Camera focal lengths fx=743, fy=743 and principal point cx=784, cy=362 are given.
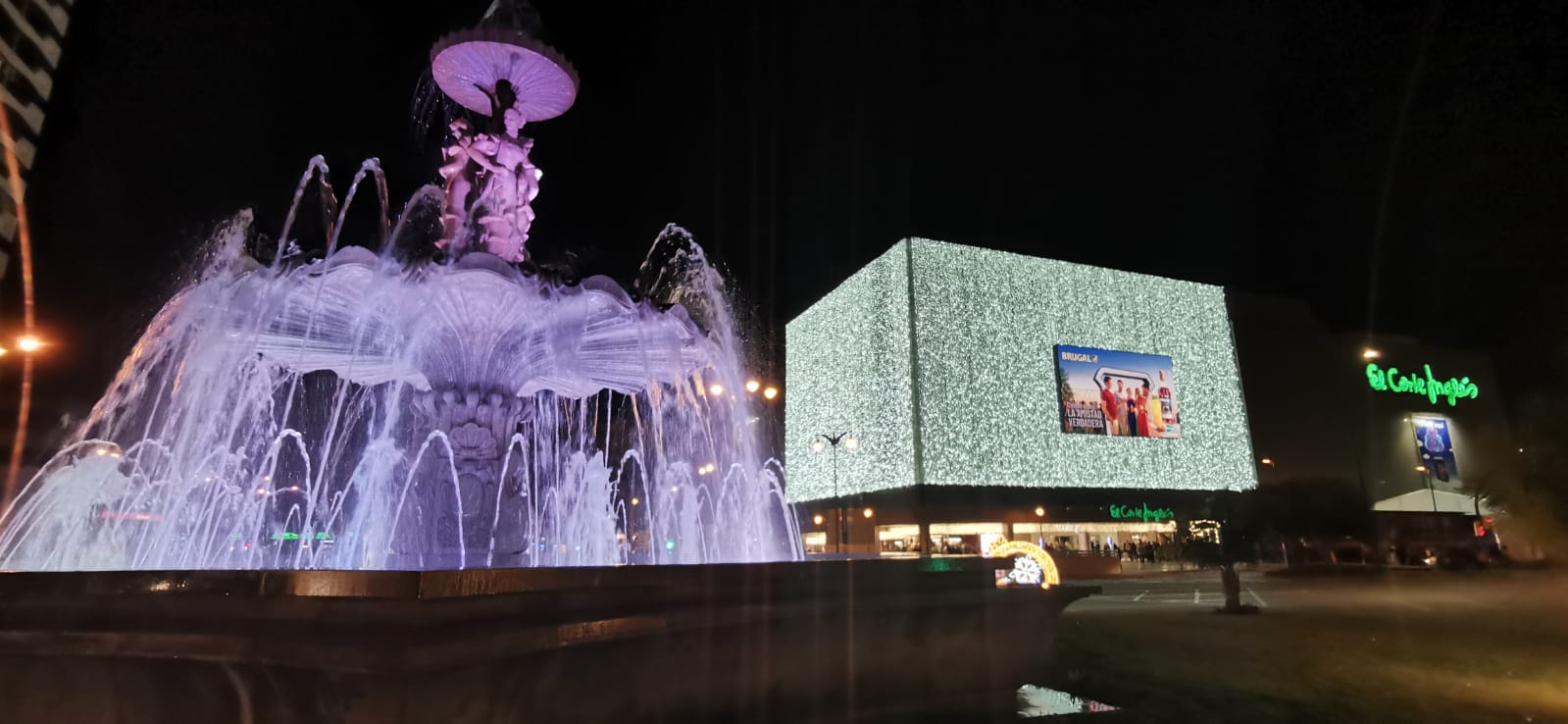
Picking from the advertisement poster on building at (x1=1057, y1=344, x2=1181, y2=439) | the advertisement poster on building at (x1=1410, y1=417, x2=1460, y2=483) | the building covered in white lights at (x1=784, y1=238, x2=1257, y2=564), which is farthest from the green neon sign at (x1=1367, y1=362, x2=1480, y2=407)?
the advertisement poster on building at (x1=1057, y1=344, x2=1181, y2=439)

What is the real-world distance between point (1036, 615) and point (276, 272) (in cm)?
793

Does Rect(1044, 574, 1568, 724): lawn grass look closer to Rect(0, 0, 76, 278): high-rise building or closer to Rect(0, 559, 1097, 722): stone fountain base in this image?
Rect(0, 559, 1097, 722): stone fountain base

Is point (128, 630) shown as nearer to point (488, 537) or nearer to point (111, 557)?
point (488, 537)

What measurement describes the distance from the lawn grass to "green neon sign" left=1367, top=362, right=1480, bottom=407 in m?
37.8

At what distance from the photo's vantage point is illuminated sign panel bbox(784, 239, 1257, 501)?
115 ft

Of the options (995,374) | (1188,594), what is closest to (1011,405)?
(995,374)

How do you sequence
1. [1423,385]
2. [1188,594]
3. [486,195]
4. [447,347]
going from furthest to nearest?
1. [1423,385]
2. [1188,594]
3. [486,195]
4. [447,347]

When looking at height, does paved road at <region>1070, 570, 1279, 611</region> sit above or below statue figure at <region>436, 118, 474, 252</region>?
below

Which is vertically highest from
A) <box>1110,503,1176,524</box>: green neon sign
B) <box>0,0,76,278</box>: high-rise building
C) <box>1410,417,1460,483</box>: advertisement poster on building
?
<box>1410,417,1460,483</box>: advertisement poster on building

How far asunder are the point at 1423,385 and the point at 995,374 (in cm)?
3234

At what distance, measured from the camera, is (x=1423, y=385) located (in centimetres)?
4744

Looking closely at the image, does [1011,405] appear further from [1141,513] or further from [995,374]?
[1141,513]

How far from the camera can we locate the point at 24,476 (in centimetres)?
2339

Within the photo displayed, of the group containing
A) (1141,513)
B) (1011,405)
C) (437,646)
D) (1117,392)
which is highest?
(1117,392)
